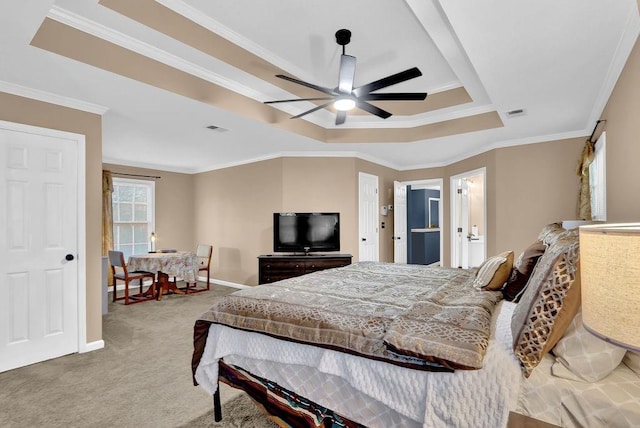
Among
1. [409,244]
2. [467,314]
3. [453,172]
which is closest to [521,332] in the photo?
[467,314]

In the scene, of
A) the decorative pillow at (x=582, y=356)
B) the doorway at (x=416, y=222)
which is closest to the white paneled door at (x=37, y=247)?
the decorative pillow at (x=582, y=356)

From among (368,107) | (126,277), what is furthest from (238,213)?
(368,107)

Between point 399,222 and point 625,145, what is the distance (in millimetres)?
4532

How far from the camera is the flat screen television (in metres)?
5.33

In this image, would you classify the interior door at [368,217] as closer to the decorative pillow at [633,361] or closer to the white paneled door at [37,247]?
the white paneled door at [37,247]

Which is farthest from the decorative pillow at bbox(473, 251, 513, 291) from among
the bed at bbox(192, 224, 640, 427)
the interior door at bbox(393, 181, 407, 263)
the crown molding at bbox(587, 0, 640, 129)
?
the interior door at bbox(393, 181, 407, 263)

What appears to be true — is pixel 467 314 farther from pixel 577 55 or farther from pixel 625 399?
pixel 577 55

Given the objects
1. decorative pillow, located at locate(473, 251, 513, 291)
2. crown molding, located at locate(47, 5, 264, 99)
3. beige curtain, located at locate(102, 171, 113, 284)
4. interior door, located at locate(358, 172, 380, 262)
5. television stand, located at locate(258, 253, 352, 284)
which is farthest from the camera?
beige curtain, located at locate(102, 171, 113, 284)

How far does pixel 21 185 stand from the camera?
2918mm

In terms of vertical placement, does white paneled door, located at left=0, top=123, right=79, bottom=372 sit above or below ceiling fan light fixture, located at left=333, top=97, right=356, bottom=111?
below

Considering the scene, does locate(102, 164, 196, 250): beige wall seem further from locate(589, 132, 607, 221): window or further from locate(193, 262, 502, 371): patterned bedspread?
locate(589, 132, 607, 221): window

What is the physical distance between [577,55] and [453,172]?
152 inches

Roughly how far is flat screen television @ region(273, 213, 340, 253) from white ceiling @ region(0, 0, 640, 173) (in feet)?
4.95

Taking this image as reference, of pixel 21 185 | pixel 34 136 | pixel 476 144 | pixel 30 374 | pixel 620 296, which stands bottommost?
pixel 30 374
